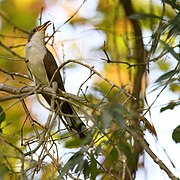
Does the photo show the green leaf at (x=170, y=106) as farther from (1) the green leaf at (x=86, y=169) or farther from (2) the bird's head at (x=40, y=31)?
(2) the bird's head at (x=40, y=31)

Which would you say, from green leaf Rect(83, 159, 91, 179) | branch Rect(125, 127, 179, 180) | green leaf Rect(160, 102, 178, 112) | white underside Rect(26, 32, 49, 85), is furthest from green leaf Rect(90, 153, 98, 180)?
white underside Rect(26, 32, 49, 85)

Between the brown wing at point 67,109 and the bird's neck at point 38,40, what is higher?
the bird's neck at point 38,40

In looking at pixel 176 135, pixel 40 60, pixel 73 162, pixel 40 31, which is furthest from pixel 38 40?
pixel 73 162

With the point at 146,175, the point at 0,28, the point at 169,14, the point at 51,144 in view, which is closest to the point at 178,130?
the point at 51,144

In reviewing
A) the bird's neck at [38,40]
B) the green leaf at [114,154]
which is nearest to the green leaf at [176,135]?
the green leaf at [114,154]

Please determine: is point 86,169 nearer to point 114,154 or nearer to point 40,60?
point 114,154

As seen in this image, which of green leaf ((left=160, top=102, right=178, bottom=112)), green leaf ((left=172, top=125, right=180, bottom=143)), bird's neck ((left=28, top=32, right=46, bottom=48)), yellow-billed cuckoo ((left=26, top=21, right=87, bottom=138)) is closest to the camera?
green leaf ((left=160, top=102, right=178, bottom=112))

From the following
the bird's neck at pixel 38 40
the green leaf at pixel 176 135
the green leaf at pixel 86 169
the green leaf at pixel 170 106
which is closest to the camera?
the green leaf at pixel 86 169

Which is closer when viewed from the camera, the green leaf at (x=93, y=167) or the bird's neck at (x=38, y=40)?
the green leaf at (x=93, y=167)

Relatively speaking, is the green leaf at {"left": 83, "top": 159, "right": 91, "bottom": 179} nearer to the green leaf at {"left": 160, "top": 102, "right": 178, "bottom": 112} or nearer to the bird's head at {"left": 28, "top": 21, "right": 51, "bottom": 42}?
the green leaf at {"left": 160, "top": 102, "right": 178, "bottom": 112}

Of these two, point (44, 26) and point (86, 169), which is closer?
point (86, 169)

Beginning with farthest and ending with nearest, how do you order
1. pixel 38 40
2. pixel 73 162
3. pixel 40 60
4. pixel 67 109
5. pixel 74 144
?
pixel 38 40 → pixel 40 60 → pixel 67 109 → pixel 74 144 → pixel 73 162

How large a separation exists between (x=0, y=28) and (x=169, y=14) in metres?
1.56

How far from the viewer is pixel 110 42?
4.33 metres
